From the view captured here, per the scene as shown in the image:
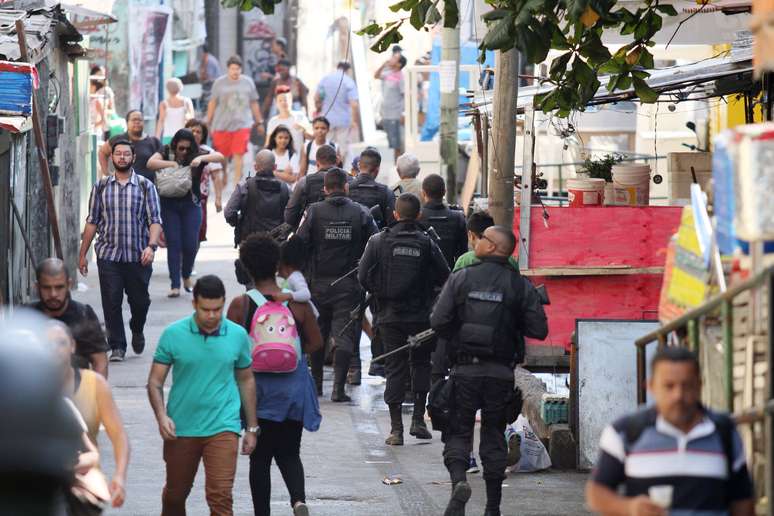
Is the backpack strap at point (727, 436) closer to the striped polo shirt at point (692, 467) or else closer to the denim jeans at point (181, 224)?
the striped polo shirt at point (692, 467)

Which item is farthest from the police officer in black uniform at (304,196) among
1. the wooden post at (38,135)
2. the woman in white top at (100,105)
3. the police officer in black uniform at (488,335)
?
the woman in white top at (100,105)

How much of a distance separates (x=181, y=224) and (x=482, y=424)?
314 inches

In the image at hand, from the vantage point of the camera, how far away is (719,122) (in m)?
19.7

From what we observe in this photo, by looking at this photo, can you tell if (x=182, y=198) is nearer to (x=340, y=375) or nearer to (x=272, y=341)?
(x=340, y=375)

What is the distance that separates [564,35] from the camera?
10359mm

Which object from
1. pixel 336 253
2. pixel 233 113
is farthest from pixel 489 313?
pixel 233 113

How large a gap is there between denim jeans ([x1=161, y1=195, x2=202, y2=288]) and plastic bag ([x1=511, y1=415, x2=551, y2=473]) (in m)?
6.63

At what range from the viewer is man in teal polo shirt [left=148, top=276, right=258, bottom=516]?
809 cm

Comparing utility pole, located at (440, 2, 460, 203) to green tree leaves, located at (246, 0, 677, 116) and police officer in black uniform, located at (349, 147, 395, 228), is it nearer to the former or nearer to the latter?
police officer in black uniform, located at (349, 147, 395, 228)

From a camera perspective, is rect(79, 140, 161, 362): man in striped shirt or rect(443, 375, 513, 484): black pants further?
rect(79, 140, 161, 362): man in striped shirt

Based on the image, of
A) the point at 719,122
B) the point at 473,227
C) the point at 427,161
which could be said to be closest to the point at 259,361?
the point at 473,227

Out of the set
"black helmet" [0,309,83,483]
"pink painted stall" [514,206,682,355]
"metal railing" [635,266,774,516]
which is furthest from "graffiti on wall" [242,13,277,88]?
"black helmet" [0,309,83,483]

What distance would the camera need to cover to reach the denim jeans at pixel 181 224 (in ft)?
56.0

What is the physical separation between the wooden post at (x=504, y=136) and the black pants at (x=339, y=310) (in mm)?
1438
